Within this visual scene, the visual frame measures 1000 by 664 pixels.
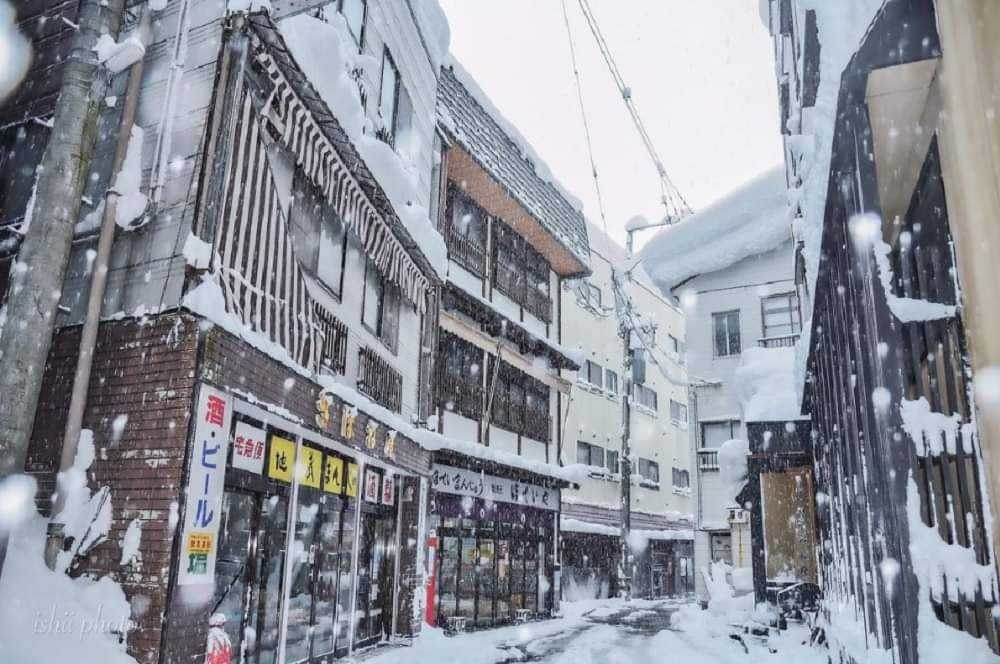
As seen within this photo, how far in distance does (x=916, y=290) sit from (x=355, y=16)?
1163 cm

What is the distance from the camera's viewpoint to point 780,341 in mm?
24734

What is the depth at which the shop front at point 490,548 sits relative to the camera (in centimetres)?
1847

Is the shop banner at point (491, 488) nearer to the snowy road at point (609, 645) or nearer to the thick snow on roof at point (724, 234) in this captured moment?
the snowy road at point (609, 645)

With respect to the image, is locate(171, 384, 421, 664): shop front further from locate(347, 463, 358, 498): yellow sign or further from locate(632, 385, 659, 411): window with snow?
locate(632, 385, 659, 411): window with snow

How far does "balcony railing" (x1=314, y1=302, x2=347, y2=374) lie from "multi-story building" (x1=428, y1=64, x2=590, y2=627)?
17.7ft

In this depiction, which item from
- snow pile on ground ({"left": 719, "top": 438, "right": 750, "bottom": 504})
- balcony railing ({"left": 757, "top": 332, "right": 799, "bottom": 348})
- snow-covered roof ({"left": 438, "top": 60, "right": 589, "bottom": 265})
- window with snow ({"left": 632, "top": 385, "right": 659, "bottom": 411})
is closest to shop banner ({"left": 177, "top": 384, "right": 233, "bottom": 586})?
snow-covered roof ({"left": 438, "top": 60, "right": 589, "bottom": 265})

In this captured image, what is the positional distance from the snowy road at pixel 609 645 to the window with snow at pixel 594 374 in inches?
567

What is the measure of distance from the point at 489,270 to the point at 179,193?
1380cm

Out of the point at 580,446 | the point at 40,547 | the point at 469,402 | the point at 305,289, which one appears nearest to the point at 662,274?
the point at 580,446

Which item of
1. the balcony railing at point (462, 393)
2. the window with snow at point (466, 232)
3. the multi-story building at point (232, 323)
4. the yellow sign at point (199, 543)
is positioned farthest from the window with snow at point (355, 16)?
the balcony railing at point (462, 393)

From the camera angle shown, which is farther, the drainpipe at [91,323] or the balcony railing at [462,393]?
the balcony railing at [462,393]

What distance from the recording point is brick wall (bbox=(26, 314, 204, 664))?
7266 mm

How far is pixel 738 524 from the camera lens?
2642 centimetres

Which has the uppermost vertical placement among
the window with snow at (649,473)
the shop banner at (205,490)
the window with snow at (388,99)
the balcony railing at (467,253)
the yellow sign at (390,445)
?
the window with snow at (388,99)
